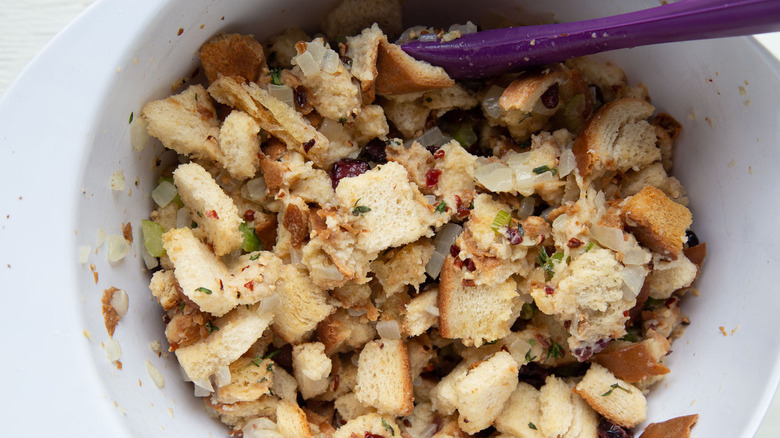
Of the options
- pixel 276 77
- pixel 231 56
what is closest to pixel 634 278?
pixel 276 77

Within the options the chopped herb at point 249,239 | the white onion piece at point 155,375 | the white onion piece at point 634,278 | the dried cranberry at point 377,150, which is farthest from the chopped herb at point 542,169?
the white onion piece at point 155,375

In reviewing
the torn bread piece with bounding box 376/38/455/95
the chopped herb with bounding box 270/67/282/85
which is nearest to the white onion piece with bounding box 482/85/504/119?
the torn bread piece with bounding box 376/38/455/95

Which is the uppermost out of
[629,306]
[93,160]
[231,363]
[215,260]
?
[93,160]

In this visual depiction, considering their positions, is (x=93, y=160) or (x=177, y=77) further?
(x=177, y=77)

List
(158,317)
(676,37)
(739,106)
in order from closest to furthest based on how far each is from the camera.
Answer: (676,37) < (739,106) < (158,317)

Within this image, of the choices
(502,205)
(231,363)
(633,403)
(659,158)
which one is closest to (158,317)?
(231,363)

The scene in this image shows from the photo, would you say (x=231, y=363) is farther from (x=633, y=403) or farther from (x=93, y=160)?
(x=633, y=403)

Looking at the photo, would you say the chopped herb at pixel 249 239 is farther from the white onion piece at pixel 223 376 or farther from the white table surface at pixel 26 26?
the white table surface at pixel 26 26

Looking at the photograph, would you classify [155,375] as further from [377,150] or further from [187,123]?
[377,150]
